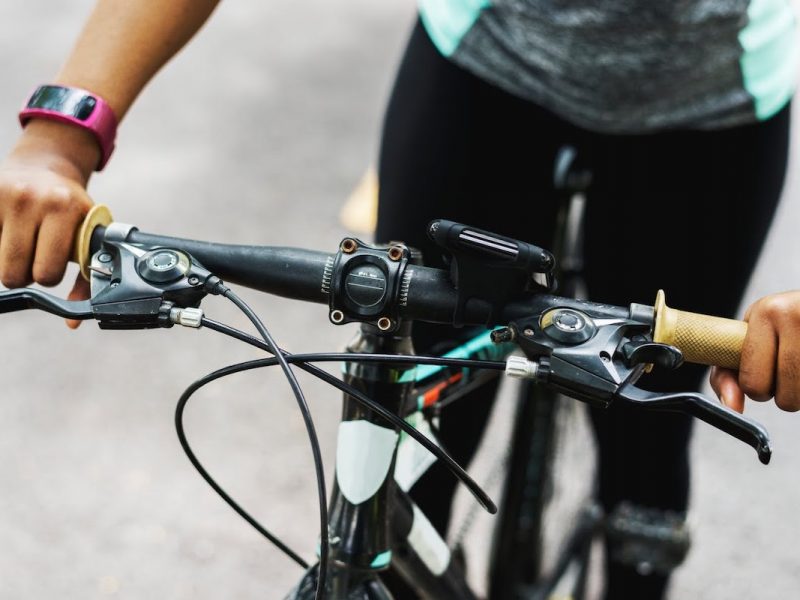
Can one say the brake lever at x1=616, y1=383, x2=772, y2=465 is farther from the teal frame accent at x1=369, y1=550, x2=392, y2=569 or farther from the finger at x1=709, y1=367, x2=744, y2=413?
the teal frame accent at x1=369, y1=550, x2=392, y2=569

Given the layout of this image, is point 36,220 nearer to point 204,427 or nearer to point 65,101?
point 65,101

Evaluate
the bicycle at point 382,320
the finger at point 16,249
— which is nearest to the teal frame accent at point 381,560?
the bicycle at point 382,320

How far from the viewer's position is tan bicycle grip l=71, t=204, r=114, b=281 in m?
1.18

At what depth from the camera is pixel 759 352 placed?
102 cm

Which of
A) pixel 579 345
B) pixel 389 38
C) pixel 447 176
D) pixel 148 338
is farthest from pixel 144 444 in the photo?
pixel 389 38

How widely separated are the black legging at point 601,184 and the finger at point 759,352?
81cm

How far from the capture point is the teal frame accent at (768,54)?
5.38 ft

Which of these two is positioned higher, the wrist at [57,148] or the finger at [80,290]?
the wrist at [57,148]

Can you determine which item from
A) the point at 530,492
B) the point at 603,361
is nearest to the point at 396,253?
the point at 603,361

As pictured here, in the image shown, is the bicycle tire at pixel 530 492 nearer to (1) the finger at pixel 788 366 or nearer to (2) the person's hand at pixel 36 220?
(1) the finger at pixel 788 366

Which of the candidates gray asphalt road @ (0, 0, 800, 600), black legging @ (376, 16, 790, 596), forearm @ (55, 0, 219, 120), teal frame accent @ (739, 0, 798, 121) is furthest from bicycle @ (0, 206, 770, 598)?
gray asphalt road @ (0, 0, 800, 600)

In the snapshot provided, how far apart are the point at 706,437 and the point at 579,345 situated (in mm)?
2828

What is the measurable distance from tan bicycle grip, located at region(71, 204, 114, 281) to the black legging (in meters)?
0.74

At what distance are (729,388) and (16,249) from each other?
885 mm
